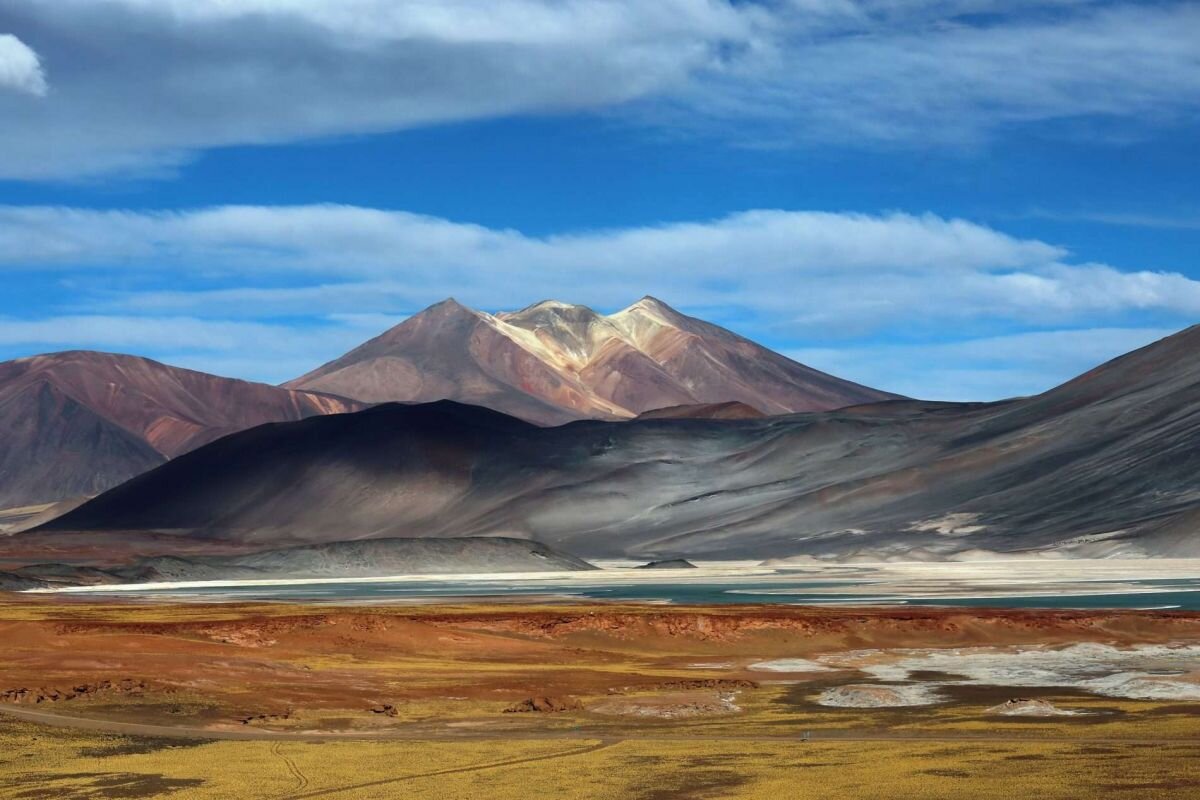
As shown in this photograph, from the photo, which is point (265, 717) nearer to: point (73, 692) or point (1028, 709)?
point (73, 692)

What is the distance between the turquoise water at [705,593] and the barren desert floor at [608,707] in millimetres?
24498

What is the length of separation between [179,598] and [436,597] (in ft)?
50.8

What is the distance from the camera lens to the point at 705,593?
101875mm

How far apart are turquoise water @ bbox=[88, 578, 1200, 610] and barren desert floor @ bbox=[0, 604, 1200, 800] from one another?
80.4 ft

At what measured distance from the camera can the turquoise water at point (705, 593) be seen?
86.9m

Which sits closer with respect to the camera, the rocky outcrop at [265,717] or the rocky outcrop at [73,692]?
the rocky outcrop at [265,717]

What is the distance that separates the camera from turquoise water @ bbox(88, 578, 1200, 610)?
8688cm

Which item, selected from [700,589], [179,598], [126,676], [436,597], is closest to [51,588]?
[179,598]

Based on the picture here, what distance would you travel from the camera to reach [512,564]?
15250 cm

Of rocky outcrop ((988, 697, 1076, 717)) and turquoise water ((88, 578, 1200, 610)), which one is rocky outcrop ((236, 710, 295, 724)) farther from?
turquoise water ((88, 578, 1200, 610))

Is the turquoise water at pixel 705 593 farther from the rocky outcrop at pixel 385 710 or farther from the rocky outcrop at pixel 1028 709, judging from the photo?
the rocky outcrop at pixel 385 710

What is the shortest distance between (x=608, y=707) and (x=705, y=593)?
64.4 metres

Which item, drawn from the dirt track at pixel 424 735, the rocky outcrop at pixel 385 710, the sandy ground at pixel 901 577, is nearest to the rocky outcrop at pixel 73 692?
the dirt track at pixel 424 735

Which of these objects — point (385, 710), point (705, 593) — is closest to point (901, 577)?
point (705, 593)
